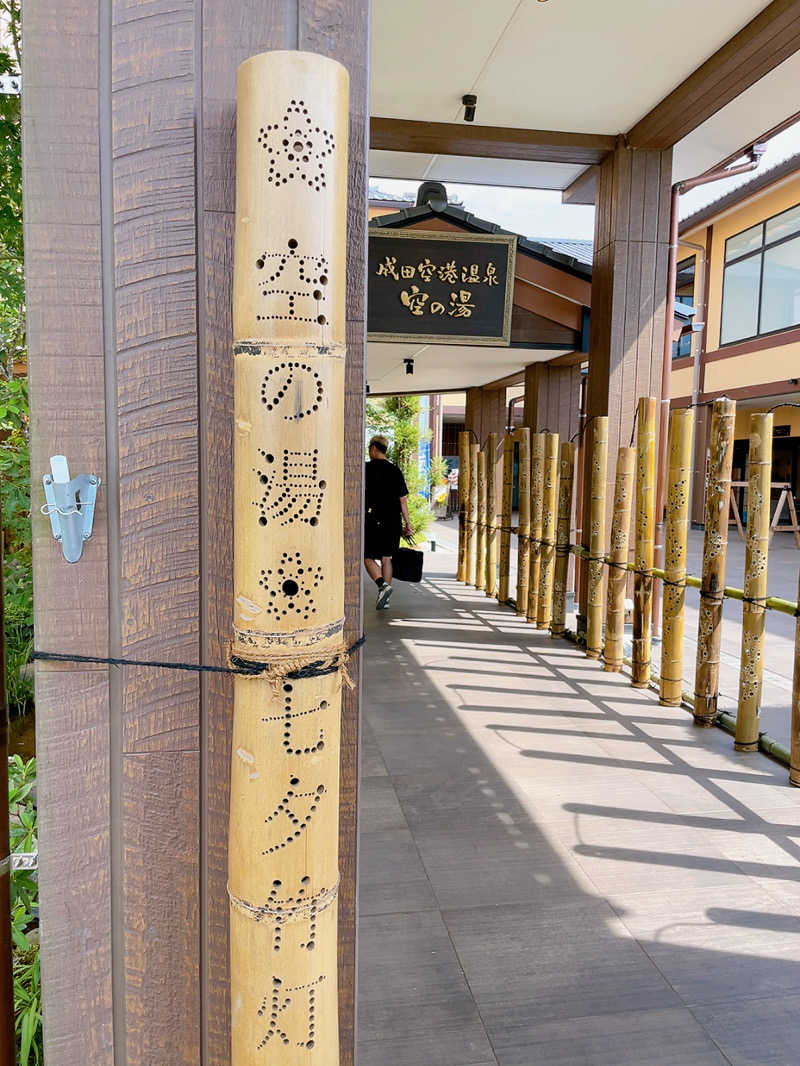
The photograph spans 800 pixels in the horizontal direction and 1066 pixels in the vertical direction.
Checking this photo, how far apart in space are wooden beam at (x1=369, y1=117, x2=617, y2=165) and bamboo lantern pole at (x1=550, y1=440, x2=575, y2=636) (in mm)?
2147

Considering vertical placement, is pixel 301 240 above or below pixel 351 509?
above

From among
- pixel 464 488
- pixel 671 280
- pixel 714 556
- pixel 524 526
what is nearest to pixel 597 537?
pixel 524 526

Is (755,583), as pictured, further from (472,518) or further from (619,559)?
(472,518)

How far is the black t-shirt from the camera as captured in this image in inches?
274

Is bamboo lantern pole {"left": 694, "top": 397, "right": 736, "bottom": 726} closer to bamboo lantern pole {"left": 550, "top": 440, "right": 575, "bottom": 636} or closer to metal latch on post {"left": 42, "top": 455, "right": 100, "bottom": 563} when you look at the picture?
bamboo lantern pole {"left": 550, "top": 440, "right": 575, "bottom": 636}

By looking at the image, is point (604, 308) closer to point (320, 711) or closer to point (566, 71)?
point (566, 71)

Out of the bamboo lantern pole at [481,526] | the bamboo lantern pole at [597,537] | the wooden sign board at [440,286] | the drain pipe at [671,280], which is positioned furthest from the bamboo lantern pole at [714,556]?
the bamboo lantern pole at [481,526]

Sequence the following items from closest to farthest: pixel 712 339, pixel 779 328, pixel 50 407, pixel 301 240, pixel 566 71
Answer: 1. pixel 301 240
2. pixel 50 407
3. pixel 566 71
4. pixel 779 328
5. pixel 712 339

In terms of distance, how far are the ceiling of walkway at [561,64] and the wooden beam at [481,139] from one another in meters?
0.06

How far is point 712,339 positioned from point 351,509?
16066mm

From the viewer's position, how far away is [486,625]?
6582 mm

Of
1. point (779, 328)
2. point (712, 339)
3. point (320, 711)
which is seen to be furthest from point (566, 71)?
point (712, 339)

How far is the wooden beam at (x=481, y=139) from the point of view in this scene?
18.8ft

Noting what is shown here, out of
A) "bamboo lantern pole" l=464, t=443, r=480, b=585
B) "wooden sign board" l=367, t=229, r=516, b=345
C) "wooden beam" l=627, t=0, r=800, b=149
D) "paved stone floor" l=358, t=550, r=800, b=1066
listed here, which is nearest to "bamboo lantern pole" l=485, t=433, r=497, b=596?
"bamboo lantern pole" l=464, t=443, r=480, b=585
